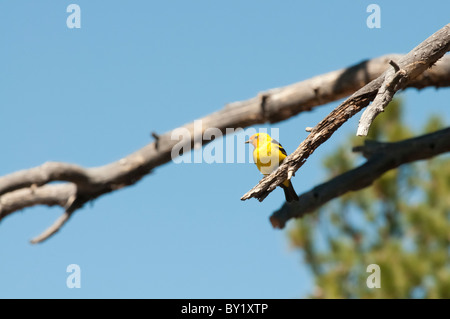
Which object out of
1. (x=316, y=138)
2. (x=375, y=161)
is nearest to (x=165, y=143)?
(x=375, y=161)

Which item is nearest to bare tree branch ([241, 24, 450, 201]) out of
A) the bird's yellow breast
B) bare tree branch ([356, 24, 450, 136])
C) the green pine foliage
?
bare tree branch ([356, 24, 450, 136])

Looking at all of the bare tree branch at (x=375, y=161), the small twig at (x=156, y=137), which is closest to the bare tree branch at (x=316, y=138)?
the bare tree branch at (x=375, y=161)

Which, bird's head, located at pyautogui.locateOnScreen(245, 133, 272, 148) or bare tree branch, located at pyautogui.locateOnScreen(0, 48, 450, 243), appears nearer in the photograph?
bird's head, located at pyautogui.locateOnScreen(245, 133, 272, 148)

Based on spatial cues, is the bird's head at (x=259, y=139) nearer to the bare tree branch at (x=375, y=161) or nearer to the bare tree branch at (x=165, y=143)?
the bare tree branch at (x=375, y=161)

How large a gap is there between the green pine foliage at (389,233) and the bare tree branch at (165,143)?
220 inches

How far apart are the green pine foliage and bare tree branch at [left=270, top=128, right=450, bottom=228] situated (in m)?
5.55

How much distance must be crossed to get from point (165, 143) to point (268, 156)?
66.3 inches

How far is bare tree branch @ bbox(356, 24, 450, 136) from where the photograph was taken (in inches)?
120

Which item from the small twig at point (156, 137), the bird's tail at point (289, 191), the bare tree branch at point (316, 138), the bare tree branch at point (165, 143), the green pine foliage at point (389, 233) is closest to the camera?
the bare tree branch at point (316, 138)

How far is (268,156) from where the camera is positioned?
396cm

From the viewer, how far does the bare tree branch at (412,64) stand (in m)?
3.06

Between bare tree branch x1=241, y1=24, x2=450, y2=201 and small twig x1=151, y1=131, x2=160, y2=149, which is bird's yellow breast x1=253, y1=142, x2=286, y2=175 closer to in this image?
bare tree branch x1=241, y1=24, x2=450, y2=201
